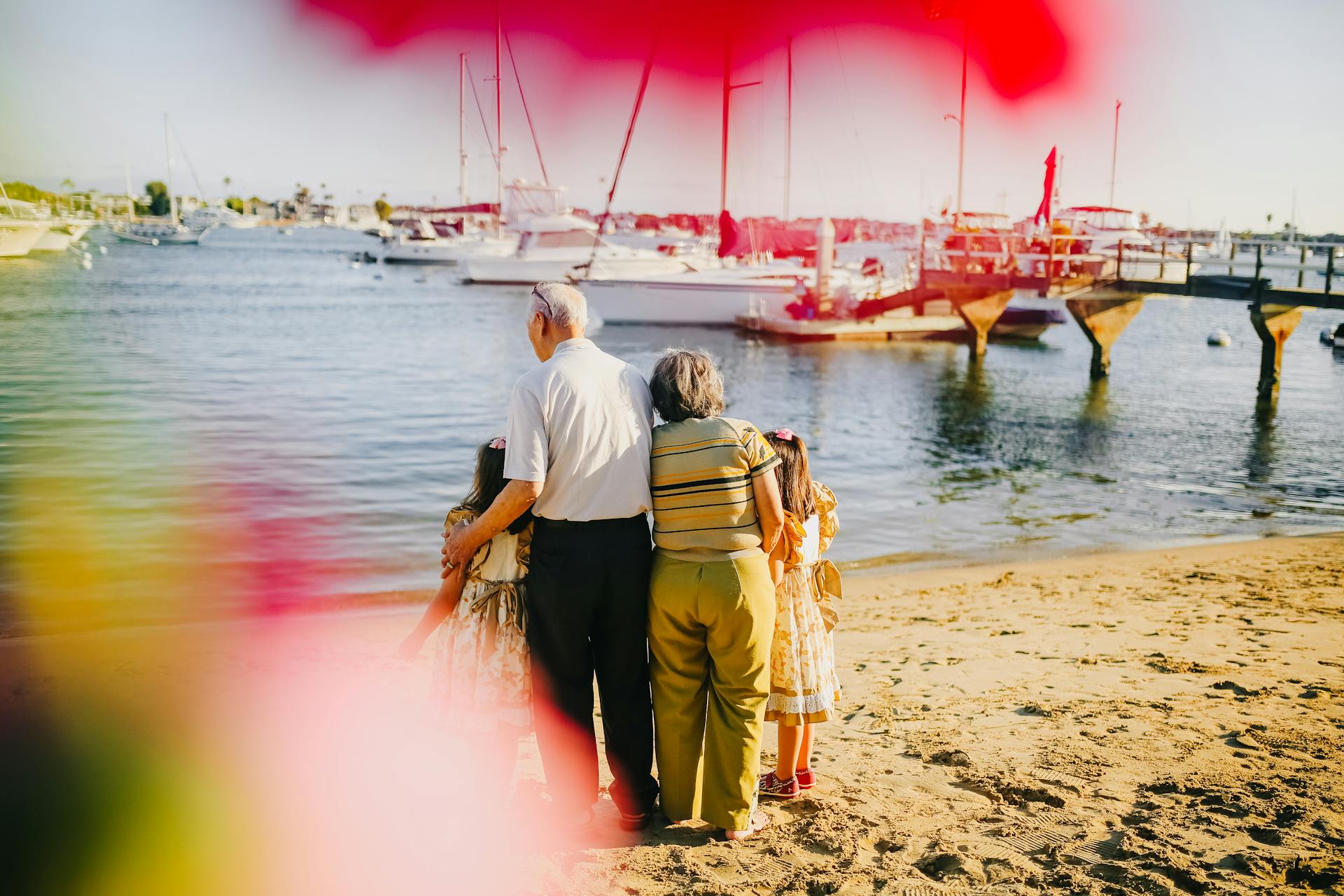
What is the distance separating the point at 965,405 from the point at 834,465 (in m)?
8.16

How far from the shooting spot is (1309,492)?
1270cm

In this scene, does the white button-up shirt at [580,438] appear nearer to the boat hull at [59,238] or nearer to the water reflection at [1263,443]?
the water reflection at [1263,443]

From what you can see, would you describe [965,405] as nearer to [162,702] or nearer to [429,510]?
[429,510]

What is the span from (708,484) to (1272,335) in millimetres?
22101

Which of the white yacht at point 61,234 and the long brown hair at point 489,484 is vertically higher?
the white yacht at point 61,234

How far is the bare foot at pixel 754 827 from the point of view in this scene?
3520 mm

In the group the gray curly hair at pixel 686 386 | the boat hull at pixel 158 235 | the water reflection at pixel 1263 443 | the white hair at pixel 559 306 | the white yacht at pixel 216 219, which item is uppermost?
the white yacht at pixel 216 219

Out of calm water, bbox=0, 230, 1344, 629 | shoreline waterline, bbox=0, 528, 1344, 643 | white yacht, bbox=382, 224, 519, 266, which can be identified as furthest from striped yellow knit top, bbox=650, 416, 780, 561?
white yacht, bbox=382, 224, 519, 266

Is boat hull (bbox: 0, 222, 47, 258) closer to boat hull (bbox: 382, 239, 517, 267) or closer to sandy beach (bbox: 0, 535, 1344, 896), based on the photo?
boat hull (bbox: 382, 239, 517, 267)

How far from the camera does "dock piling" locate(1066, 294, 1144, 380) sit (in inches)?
981

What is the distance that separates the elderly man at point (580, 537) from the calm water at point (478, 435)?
525cm

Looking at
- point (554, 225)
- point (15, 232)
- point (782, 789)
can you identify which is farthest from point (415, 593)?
point (15, 232)

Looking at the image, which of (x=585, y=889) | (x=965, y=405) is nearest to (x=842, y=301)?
(x=965, y=405)

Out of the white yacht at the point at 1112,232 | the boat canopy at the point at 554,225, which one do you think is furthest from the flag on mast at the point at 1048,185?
the boat canopy at the point at 554,225
